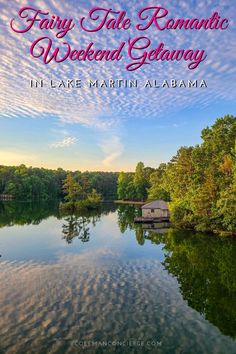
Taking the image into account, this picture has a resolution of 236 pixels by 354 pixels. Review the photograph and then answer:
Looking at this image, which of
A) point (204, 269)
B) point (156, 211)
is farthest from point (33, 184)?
point (204, 269)

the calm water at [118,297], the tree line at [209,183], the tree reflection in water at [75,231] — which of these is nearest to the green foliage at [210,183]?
the tree line at [209,183]

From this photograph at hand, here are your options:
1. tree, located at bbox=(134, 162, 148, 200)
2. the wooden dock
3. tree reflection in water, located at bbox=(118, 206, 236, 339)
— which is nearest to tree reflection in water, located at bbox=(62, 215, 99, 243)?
tree reflection in water, located at bbox=(118, 206, 236, 339)

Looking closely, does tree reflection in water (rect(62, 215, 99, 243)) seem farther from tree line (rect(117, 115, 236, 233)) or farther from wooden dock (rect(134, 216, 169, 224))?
tree line (rect(117, 115, 236, 233))

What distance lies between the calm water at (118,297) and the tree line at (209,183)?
6.50 metres

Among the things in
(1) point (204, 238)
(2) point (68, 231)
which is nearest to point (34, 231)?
(2) point (68, 231)

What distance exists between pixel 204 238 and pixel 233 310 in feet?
79.9

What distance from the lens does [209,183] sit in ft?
163

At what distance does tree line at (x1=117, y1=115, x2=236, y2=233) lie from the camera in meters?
45.2

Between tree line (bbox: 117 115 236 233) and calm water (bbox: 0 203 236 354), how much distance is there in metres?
6.50

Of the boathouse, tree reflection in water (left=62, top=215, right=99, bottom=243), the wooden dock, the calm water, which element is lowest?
the calm water

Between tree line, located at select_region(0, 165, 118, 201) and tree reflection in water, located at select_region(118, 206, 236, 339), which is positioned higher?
tree line, located at select_region(0, 165, 118, 201)

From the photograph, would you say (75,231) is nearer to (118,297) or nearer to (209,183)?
(209,183)

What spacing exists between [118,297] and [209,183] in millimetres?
31412

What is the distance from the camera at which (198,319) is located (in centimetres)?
1922
